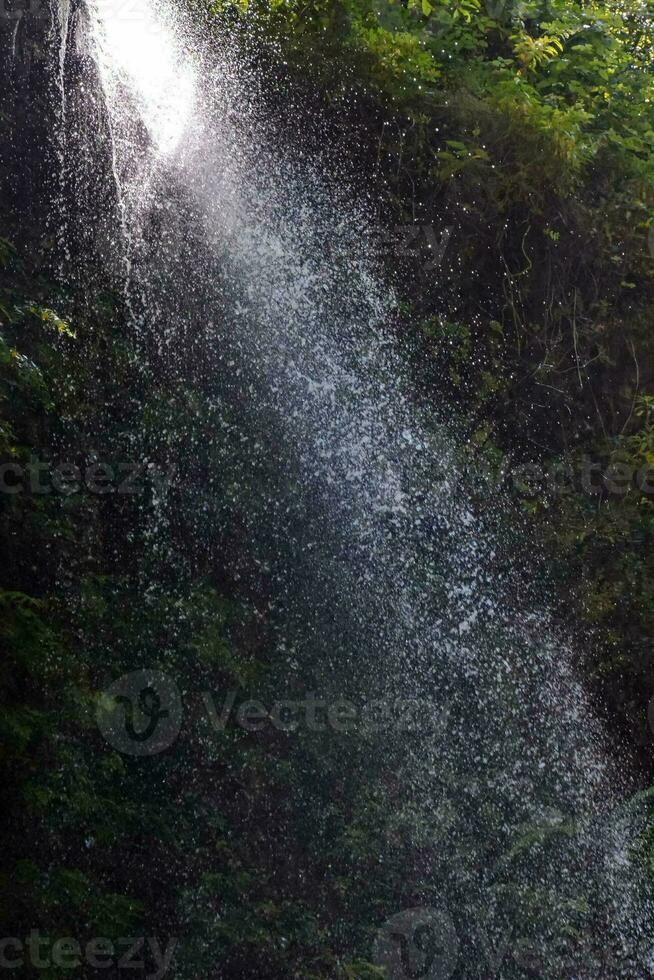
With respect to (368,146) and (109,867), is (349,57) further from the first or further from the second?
(109,867)

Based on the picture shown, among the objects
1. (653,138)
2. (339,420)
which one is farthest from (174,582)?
(653,138)

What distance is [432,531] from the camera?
4840 mm

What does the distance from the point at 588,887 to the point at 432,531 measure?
1.69m

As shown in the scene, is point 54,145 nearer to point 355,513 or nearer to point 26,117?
point 26,117

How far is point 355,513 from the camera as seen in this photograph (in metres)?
4.72

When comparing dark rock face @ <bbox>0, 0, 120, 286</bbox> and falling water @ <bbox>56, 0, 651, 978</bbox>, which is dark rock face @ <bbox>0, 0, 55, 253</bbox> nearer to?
dark rock face @ <bbox>0, 0, 120, 286</bbox>

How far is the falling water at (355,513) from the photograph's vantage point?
14.8ft

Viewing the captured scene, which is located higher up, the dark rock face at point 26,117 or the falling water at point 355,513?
the dark rock face at point 26,117

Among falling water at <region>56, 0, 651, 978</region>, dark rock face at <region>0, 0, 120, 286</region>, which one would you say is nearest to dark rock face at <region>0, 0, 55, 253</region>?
dark rock face at <region>0, 0, 120, 286</region>

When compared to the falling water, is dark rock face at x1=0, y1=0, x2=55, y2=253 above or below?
above

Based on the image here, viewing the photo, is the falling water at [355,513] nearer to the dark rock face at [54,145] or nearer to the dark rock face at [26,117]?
the dark rock face at [54,145]

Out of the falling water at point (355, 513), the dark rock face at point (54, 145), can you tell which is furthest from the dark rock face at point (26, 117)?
the falling water at point (355, 513)

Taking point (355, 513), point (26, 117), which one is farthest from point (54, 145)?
point (355, 513)

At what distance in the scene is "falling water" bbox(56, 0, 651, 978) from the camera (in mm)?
4504
